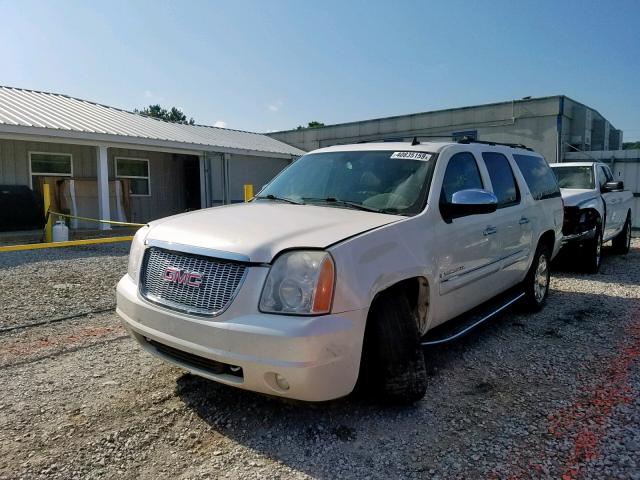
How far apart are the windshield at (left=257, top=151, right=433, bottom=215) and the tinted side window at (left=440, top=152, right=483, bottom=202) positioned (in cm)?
21

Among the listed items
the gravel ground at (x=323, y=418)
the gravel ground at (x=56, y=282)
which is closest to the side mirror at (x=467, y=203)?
the gravel ground at (x=323, y=418)

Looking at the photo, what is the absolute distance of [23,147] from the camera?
13867 millimetres

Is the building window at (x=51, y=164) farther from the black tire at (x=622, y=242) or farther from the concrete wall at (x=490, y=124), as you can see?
the black tire at (x=622, y=242)

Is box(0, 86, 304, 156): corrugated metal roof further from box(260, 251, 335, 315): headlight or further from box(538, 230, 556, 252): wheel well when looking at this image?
box(538, 230, 556, 252): wheel well

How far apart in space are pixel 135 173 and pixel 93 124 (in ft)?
10.5

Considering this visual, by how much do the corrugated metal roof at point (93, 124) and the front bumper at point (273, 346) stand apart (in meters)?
11.2

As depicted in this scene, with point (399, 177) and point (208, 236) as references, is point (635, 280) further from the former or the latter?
point (208, 236)

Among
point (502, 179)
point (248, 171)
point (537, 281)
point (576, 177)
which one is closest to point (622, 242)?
point (576, 177)

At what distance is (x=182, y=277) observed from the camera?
114 inches

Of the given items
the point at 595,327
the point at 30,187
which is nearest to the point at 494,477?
the point at 595,327

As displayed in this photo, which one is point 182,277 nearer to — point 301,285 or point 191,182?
point 301,285

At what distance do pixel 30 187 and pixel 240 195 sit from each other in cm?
758

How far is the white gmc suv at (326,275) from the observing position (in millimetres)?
2592

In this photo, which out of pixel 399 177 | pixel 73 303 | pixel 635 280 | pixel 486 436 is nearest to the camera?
pixel 486 436
